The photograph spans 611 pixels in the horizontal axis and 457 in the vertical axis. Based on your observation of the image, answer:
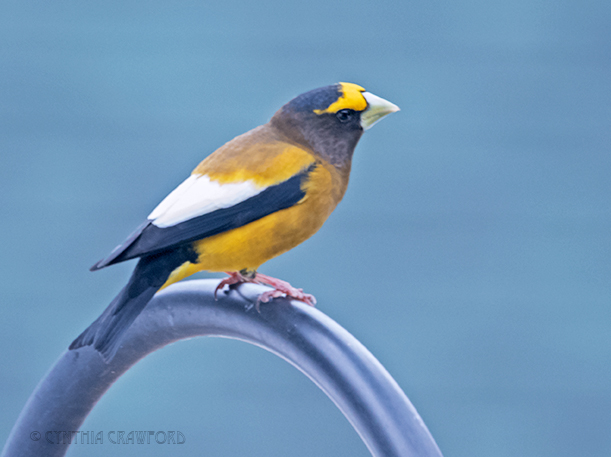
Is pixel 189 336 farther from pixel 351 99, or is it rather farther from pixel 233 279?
pixel 351 99

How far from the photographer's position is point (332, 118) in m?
0.82

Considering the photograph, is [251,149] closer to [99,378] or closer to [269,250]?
[269,250]

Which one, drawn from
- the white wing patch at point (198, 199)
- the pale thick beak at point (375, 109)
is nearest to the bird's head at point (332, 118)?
the pale thick beak at point (375, 109)

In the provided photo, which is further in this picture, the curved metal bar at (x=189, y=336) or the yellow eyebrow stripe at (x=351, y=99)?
the yellow eyebrow stripe at (x=351, y=99)

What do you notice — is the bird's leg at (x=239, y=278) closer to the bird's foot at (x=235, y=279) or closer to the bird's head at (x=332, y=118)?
the bird's foot at (x=235, y=279)

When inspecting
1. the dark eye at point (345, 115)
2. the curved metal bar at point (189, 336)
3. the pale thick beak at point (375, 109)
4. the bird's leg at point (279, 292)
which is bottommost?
the curved metal bar at point (189, 336)

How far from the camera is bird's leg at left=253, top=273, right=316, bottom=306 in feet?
2.54

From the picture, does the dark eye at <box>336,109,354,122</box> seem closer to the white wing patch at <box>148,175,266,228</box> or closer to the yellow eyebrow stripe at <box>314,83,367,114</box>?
the yellow eyebrow stripe at <box>314,83,367,114</box>

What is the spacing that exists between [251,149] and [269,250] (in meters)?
A: 0.12

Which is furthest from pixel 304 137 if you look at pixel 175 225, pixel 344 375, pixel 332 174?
pixel 344 375

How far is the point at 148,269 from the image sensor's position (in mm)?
732

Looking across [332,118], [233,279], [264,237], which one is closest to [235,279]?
[233,279]

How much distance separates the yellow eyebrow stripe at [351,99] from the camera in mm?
783

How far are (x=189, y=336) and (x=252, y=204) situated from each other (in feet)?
0.57
